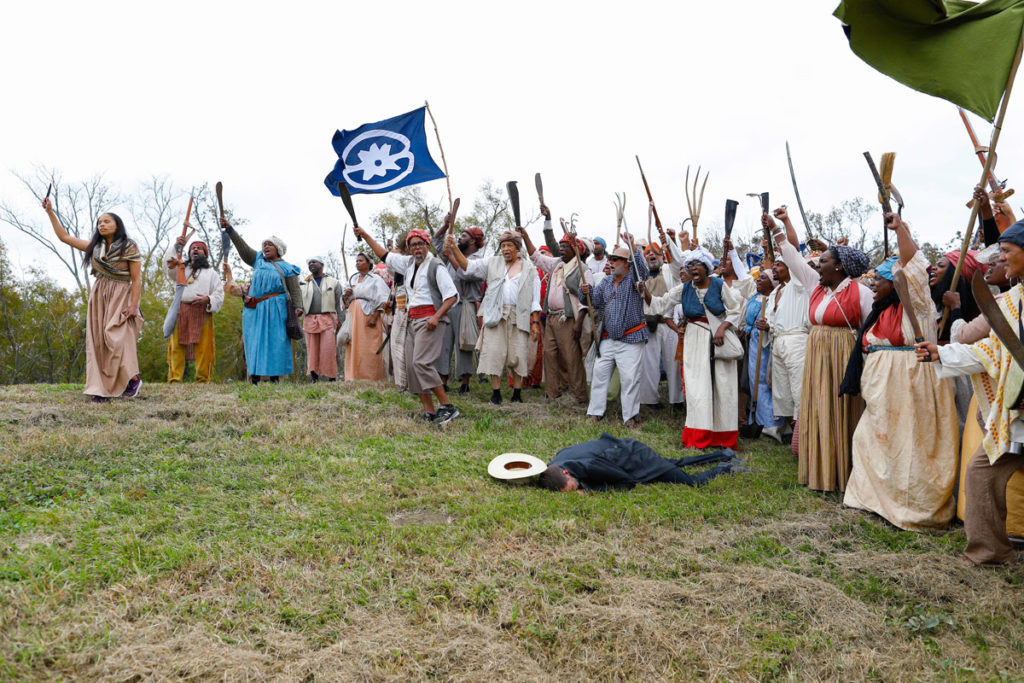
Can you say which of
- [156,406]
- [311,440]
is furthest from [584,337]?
[156,406]

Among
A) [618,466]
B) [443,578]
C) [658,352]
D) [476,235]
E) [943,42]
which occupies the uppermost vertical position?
[943,42]

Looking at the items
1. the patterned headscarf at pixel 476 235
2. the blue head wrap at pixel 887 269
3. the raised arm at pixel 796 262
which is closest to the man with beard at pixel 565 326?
the patterned headscarf at pixel 476 235

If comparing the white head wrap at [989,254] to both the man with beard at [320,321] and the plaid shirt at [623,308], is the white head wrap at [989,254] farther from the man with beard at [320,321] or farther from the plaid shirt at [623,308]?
the man with beard at [320,321]

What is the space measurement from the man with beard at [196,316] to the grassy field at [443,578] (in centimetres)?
398

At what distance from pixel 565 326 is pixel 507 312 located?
912mm

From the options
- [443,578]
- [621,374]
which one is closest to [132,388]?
[621,374]

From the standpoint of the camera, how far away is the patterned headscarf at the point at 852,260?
5.39 m

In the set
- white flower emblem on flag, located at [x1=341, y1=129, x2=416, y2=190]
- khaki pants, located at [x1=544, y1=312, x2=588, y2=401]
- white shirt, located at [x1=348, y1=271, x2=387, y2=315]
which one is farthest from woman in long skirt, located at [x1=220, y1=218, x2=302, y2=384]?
khaki pants, located at [x1=544, y1=312, x2=588, y2=401]

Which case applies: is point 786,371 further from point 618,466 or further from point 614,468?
point 614,468

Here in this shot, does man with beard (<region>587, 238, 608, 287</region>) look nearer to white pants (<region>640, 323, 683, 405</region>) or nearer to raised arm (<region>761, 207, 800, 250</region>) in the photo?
white pants (<region>640, 323, 683, 405</region>)

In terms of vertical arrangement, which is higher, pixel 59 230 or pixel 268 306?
pixel 59 230

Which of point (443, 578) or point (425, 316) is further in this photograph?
point (425, 316)

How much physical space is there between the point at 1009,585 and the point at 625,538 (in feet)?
6.28

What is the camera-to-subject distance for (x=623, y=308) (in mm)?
7969
